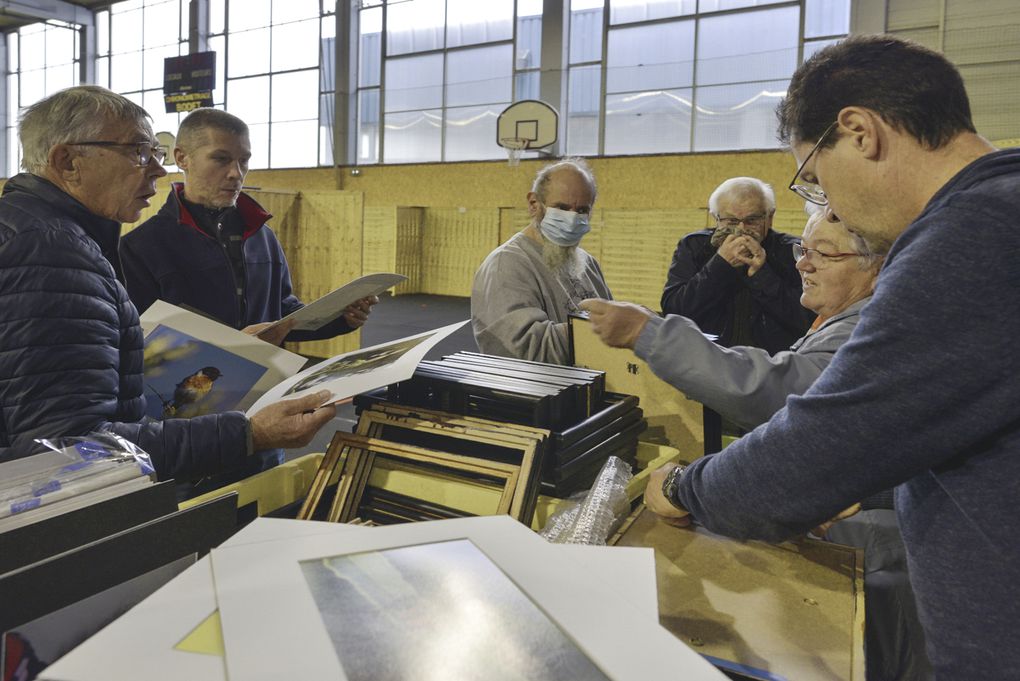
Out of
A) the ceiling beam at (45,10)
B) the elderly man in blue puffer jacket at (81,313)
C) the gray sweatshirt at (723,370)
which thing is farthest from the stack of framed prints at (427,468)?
the ceiling beam at (45,10)

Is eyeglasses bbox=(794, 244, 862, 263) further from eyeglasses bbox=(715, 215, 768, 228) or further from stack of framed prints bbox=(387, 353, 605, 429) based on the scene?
eyeglasses bbox=(715, 215, 768, 228)

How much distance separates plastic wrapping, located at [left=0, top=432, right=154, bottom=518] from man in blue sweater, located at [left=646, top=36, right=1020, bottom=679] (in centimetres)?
75

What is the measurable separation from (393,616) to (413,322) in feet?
31.8

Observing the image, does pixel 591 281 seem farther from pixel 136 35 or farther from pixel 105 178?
pixel 136 35

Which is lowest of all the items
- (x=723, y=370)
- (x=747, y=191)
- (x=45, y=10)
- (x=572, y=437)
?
(x=572, y=437)

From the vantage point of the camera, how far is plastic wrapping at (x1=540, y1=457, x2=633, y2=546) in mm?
1074

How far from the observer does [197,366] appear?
1.57 metres

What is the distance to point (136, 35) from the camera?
17312 millimetres

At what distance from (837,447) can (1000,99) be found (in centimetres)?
1158

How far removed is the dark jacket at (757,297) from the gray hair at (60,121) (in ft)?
7.24

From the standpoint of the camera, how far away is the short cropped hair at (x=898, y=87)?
89 centimetres

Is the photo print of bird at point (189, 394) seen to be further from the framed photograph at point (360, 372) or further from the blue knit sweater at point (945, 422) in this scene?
the blue knit sweater at point (945, 422)

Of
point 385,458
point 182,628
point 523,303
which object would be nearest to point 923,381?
point 182,628

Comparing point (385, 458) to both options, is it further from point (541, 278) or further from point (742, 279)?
point (742, 279)
